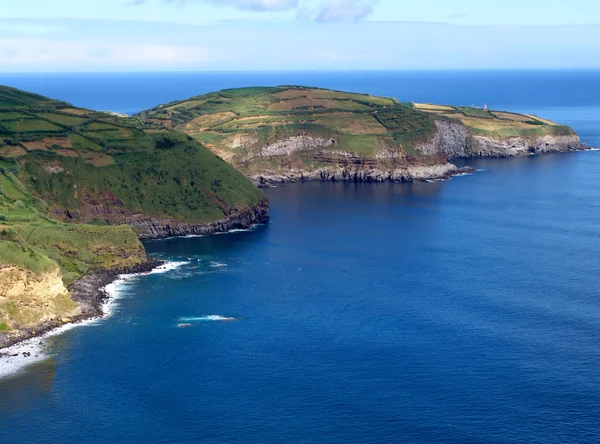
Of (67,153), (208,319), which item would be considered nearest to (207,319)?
(208,319)

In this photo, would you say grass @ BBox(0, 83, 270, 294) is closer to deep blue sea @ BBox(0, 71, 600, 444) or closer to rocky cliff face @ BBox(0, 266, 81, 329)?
deep blue sea @ BBox(0, 71, 600, 444)

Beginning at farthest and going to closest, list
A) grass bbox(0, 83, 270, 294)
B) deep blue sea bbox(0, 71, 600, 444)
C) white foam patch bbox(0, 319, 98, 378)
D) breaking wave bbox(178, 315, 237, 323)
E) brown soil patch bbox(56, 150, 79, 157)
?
brown soil patch bbox(56, 150, 79, 157), grass bbox(0, 83, 270, 294), breaking wave bbox(178, 315, 237, 323), white foam patch bbox(0, 319, 98, 378), deep blue sea bbox(0, 71, 600, 444)

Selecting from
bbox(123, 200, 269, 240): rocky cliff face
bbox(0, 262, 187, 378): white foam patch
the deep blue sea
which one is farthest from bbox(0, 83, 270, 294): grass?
bbox(0, 262, 187, 378): white foam patch

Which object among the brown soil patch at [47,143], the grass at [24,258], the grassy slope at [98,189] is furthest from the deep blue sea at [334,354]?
the brown soil patch at [47,143]

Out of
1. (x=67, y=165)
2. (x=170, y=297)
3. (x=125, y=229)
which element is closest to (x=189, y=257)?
(x=125, y=229)

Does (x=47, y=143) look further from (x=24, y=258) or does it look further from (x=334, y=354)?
(x=334, y=354)

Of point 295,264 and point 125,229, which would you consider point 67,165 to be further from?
point 295,264

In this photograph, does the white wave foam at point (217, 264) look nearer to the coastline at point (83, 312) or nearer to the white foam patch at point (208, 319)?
the coastline at point (83, 312)
